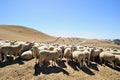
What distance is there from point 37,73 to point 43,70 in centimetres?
72

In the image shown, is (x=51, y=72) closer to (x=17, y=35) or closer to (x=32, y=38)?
(x=32, y=38)

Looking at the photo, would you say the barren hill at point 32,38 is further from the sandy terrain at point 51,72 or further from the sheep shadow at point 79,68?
the sandy terrain at point 51,72

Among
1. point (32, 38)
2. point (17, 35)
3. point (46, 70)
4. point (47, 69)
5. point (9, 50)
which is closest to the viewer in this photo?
point (46, 70)

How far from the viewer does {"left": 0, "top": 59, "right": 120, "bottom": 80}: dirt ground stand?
12458 mm

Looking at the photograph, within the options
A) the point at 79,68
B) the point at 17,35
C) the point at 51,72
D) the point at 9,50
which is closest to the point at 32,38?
the point at 17,35

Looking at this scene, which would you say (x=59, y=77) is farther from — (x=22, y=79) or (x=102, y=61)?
(x=102, y=61)

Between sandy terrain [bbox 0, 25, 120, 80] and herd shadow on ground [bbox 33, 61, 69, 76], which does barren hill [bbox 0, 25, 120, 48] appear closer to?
sandy terrain [bbox 0, 25, 120, 80]

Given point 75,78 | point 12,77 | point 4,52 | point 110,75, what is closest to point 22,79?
point 12,77

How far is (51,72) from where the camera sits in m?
13.1

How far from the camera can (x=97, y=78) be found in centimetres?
1274

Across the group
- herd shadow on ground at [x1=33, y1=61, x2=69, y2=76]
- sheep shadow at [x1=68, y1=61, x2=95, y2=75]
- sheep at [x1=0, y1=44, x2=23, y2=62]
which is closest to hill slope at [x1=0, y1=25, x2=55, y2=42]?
sheep at [x1=0, y1=44, x2=23, y2=62]

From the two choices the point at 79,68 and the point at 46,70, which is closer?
the point at 46,70

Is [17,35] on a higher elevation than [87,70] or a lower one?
higher

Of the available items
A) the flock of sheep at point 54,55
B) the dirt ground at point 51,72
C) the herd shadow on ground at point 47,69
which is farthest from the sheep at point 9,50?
the herd shadow on ground at point 47,69
